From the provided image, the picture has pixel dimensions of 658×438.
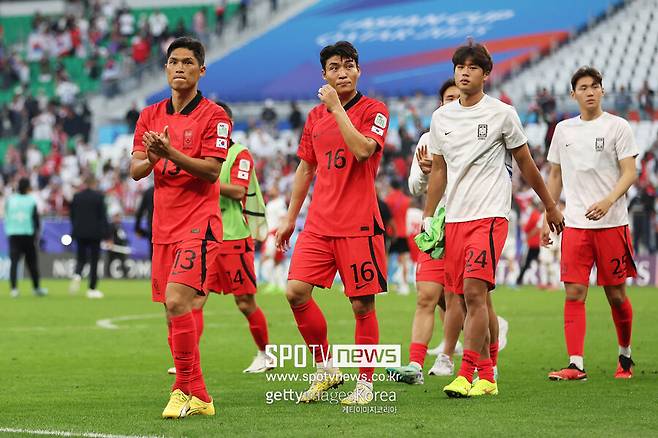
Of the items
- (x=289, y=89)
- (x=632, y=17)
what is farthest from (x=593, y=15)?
(x=289, y=89)

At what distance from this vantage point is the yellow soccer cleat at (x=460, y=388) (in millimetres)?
8625

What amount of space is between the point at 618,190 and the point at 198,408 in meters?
4.13

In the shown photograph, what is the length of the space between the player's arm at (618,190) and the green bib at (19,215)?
16191mm

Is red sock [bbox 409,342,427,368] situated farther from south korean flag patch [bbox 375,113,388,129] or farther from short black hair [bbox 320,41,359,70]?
short black hair [bbox 320,41,359,70]

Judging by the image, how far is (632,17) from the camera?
38094 mm

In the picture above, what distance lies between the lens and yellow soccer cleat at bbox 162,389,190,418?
25.4ft

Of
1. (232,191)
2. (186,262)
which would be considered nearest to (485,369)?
(186,262)

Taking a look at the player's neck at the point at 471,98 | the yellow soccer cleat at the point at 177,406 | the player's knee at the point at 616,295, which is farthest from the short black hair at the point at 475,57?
the yellow soccer cleat at the point at 177,406

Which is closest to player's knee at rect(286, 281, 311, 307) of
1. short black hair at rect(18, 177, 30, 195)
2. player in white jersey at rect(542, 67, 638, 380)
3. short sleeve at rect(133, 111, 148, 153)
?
short sleeve at rect(133, 111, 148, 153)

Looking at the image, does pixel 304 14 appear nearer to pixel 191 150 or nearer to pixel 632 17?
pixel 632 17

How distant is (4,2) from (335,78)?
4750cm

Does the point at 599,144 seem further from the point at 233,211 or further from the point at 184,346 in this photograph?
the point at 184,346

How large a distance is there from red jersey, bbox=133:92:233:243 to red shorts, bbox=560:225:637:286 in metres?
3.62

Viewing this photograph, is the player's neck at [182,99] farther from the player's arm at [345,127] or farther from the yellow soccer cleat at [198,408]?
the yellow soccer cleat at [198,408]
